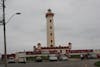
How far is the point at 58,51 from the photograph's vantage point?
97.8 metres

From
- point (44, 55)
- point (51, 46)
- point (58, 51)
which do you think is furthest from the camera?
point (51, 46)

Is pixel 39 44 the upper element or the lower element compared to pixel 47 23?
lower

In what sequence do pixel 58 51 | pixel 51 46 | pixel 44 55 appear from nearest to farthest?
pixel 44 55, pixel 58 51, pixel 51 46

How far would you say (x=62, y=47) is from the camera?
9906 cm

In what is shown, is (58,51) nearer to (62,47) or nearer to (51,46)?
(62,47)

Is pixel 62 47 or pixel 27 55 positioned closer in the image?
pixel 27 55

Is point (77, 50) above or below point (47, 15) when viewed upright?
below

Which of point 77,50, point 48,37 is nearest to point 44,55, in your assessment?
point 77,50

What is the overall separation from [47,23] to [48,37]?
17.1 feet

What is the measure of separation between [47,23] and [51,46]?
344 inches

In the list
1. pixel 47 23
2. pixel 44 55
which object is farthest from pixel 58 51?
pixel 47 23

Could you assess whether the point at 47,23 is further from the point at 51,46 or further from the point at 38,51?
the point at 38,51

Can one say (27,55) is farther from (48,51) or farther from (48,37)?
(48,37)

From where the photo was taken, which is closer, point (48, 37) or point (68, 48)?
point (68, 48)
